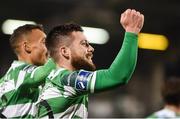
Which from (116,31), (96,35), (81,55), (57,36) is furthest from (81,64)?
(116,31)

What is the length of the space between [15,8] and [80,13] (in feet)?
4.21

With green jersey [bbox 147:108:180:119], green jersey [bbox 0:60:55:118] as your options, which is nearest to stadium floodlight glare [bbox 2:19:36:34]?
green jersey [bbox 0:60:55:118]

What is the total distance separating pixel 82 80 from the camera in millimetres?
5648

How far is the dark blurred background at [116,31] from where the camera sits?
588 inches

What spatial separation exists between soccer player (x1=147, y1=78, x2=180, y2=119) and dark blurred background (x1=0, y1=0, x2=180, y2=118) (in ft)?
24.4

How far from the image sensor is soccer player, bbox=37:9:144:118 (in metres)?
5.43

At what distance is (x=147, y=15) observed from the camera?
15.2 metres

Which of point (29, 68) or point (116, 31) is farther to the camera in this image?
point (116, 31)

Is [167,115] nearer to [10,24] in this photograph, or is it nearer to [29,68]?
[29,68]

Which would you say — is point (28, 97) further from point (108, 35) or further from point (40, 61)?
point (108, 35)

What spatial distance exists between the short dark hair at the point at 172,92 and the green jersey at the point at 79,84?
95 centimetres

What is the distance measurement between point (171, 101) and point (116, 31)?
29.0 ft

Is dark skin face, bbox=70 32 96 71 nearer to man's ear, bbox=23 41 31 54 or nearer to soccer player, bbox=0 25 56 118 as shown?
soccer player, bbox=0 25 56 118

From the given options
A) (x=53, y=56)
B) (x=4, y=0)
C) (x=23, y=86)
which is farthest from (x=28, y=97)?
(x=4, y=0)
